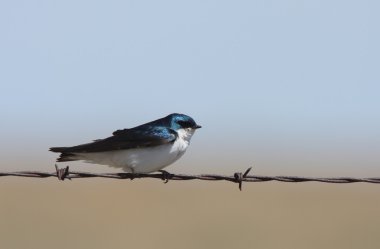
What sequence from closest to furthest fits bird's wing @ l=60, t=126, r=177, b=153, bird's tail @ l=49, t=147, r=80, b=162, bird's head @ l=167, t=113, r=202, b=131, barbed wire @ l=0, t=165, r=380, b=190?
barbed wire @ l=0, t=165, r=380, b=190 → bird's tail @ l=49, t=147, r=80, b=162 → bird's wing @ l=60, t=126, r=177, b=153 → bird's head @ l=167, t=113, r=202, b=131

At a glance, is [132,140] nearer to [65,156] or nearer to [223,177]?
[65,156]

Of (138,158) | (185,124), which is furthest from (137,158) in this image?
(185,124)

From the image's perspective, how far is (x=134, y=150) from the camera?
24.6ft

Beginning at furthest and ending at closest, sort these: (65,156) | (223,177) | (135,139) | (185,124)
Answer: (185,124) < (135,139) < (65,156) < (223,177)

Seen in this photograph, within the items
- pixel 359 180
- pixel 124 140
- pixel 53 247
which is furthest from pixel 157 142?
pixel 53 247

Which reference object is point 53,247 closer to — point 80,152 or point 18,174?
point 80,152

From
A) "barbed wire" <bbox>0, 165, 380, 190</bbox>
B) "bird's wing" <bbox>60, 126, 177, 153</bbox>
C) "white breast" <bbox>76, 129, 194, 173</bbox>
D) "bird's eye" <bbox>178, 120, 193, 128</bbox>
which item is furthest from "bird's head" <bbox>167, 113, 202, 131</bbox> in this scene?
"barbed wire" <bbox>0, 165, 380, 190</bbox>

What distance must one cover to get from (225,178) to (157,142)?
141 cm

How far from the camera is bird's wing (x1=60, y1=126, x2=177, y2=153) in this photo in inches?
289

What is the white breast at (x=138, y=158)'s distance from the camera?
743cm

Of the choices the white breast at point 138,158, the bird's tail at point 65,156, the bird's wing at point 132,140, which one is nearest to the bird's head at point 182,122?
the bird's wing at point 132,140

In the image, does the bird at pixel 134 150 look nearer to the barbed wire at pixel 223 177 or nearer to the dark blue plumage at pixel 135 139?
the dark blue plumage at pixel 135 139

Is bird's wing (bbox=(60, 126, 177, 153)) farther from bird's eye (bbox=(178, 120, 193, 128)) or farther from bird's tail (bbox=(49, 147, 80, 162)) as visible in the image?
bird's eye (bbox=(178, 120, 193, 128))

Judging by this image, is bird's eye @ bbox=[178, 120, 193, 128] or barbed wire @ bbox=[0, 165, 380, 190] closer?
barbed wire @ bbox=[0, 165, 380, 190]
